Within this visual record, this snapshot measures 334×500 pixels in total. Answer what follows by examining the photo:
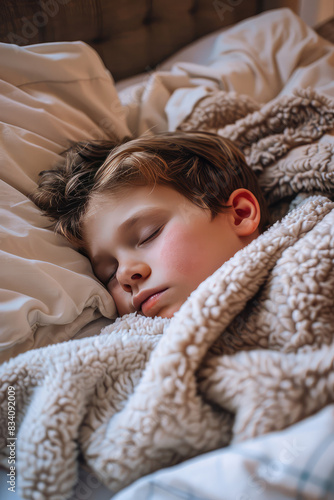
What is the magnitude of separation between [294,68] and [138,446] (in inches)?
48.4

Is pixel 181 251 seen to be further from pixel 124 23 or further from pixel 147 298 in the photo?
pixel 124 23

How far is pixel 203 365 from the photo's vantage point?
1.69 feet

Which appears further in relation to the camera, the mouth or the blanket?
the mouth

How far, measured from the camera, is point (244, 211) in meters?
0.92

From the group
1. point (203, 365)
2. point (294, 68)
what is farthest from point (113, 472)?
point (294, 68)

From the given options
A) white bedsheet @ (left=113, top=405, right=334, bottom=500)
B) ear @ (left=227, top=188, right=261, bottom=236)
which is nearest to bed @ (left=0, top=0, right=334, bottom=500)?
white bedsheet @ (left=113, top=405, right=334, bottom=500)

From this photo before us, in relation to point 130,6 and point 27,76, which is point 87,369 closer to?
point 27,76

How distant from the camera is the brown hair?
867 mm

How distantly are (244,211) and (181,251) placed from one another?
23cm

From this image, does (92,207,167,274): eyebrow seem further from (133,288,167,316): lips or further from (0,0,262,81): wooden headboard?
(0,0,262,81): wooden headboard

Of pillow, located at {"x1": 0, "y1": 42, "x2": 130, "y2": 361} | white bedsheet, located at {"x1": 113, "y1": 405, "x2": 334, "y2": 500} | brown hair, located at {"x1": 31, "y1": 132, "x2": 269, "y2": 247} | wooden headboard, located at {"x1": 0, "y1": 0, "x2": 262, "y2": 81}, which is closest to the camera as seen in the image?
white bedsheet, located at {"x1": 113, "y1": 405, "x2": 334, "y2": 500}

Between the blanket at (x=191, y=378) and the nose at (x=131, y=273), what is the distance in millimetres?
131

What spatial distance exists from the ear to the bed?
0.38 ft

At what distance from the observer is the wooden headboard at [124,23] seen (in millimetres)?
1175
